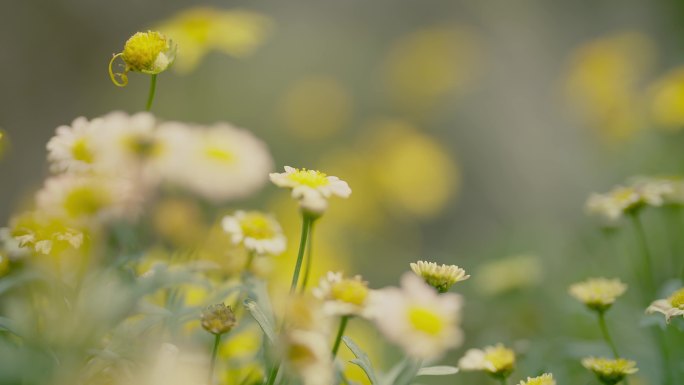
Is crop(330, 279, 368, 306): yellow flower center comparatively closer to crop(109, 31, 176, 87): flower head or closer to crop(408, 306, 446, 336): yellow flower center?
crop(408, 306, 446, 336): yellow flower center

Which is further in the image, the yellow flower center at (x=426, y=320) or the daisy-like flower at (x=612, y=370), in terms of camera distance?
the daisy-like flower at (x=612, y=370)

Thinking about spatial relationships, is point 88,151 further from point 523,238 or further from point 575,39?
point 575,39

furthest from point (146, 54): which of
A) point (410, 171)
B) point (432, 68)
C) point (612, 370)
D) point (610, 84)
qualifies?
point (432, 68)

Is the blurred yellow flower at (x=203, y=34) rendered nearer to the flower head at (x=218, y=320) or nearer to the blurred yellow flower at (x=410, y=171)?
the flower head at (x=218, y=320)

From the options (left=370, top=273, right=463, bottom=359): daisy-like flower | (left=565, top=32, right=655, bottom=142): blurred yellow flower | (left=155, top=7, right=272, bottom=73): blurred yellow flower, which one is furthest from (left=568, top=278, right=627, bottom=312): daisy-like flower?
(left=565, top=32, right=655, bottom=142): blurred yellow flower

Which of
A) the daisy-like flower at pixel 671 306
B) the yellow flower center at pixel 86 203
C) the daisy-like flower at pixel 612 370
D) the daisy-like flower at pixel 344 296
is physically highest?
the daisy-like flower at pixel 671 306

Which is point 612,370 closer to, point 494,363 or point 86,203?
point 494,363

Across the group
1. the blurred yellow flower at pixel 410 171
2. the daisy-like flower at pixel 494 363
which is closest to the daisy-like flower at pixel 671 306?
the daisy-like flower at pixel 494 363
